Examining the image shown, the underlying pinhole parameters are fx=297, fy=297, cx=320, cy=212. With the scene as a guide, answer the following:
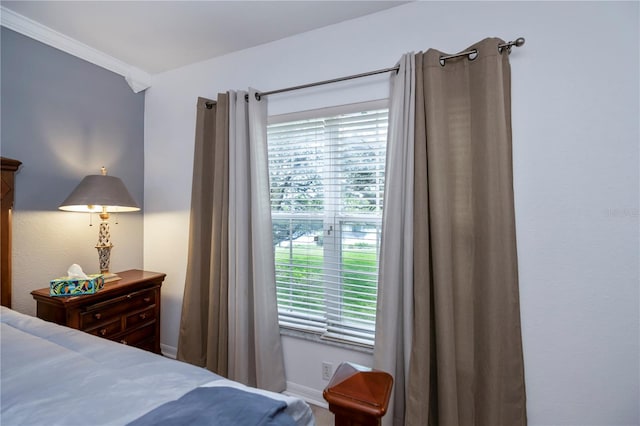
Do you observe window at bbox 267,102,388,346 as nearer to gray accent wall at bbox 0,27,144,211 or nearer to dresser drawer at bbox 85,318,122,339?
dresser drawer at bbox 85,318,122,339

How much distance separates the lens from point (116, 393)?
0.81 m

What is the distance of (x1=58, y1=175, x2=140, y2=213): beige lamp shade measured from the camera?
1911 mm

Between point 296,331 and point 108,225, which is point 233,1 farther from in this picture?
point 296,331

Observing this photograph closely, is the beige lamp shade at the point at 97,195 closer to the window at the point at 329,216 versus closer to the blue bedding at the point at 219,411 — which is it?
the window at the point at 329,216

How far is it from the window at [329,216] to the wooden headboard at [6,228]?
1.62 m

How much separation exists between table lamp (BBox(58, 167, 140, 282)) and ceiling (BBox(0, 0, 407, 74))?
0.97m

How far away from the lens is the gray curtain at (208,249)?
7.03 feet

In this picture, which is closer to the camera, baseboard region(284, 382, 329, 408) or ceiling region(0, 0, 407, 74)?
ceiling region(0, 0, 407, 74)

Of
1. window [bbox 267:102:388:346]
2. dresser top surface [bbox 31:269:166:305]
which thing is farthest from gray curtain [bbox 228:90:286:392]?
dresser top surface [bbox 31:269:166:305]

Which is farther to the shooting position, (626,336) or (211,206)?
(211,206)

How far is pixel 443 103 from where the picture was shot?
5.20ft

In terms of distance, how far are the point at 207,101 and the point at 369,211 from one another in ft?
4.92

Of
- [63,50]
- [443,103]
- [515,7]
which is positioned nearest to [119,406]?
[443,103]

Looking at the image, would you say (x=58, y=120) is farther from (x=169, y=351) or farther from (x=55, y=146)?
(x=169, y=351)
